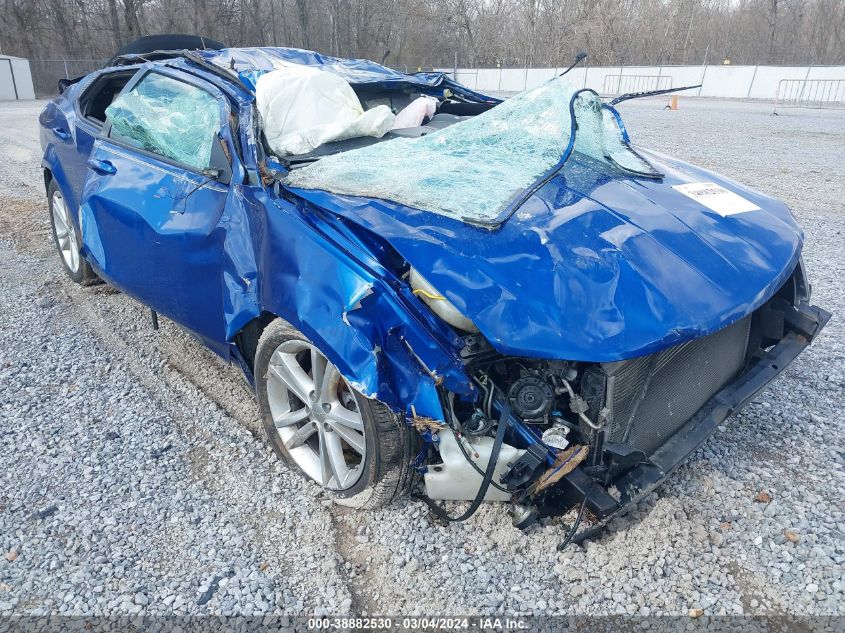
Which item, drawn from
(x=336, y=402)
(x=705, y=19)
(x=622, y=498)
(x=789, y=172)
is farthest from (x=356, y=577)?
(x=705, y=19)

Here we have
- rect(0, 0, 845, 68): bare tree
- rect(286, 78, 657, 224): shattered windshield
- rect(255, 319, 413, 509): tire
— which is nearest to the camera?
rect(255, 319, 413, 509): tire

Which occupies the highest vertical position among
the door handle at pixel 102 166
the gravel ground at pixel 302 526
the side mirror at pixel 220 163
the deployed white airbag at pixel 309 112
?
the deployed white airbag at pixel 309 112

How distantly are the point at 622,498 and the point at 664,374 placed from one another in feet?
1.67

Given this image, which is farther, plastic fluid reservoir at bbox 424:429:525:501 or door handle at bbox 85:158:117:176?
door handle at bbox 85:158:117:176

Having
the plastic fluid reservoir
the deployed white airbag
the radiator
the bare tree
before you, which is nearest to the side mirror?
the deployed white airbag

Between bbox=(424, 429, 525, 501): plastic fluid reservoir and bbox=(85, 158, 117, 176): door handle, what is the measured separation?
253cm

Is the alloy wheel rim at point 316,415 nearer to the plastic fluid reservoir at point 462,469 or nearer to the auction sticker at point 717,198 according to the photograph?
the plastic fluid reservoir at point 462,469

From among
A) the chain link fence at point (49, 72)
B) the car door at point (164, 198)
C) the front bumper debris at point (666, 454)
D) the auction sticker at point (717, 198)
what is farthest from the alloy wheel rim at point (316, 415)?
the chain link fence at point (49, 72)

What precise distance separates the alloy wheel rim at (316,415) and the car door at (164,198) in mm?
431

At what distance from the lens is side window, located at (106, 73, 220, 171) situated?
3.02 meters

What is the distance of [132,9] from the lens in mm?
36156

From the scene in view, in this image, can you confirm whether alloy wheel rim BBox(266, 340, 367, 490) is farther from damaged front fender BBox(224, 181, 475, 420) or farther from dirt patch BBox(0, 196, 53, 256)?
dirt patch BBox(0, 196, 53, 256)

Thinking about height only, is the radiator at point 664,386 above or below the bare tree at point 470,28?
below

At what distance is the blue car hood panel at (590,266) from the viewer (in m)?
1.96
